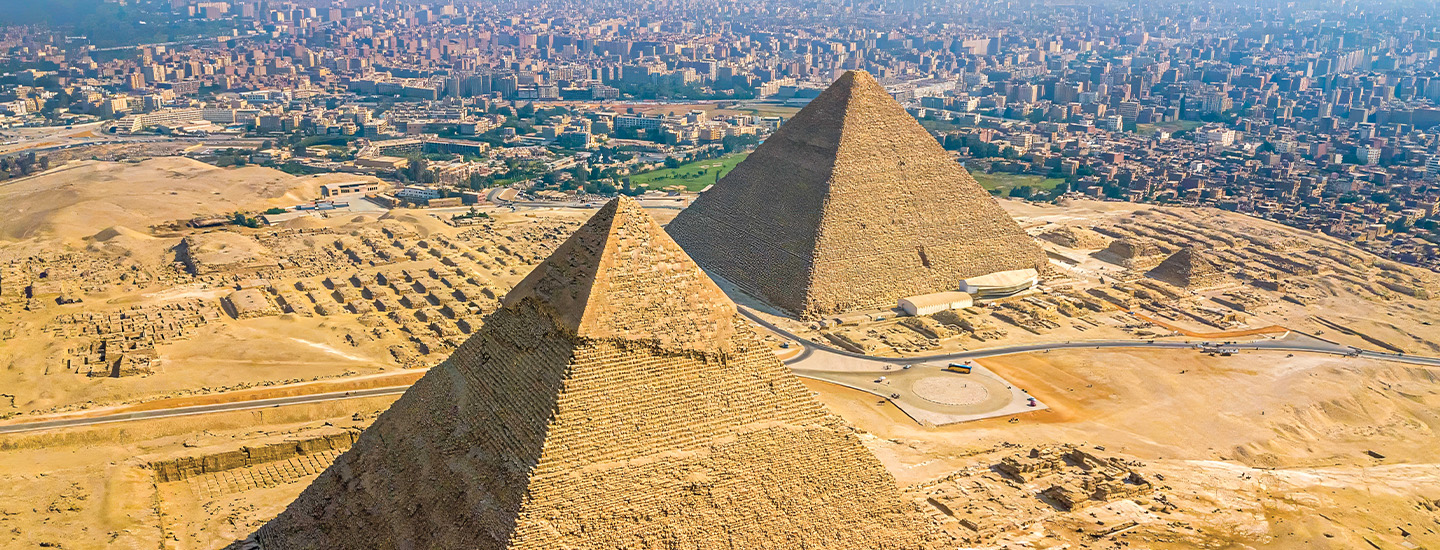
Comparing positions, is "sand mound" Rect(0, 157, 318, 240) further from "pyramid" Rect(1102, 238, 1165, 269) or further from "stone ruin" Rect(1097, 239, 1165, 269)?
"pyramid" Rect(1102, 238, 1165, 269)

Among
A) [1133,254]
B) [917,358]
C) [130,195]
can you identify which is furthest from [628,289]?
[130,195]

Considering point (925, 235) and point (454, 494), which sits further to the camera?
point (925, 235)

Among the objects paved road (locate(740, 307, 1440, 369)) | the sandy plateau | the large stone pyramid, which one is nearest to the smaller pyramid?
the sandy plateau

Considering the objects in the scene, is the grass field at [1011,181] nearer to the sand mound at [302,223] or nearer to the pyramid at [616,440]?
the sand mound at [302,223]

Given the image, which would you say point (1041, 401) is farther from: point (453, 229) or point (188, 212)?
Answer: point (188, 212)

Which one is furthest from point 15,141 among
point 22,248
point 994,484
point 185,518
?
point 994,484
